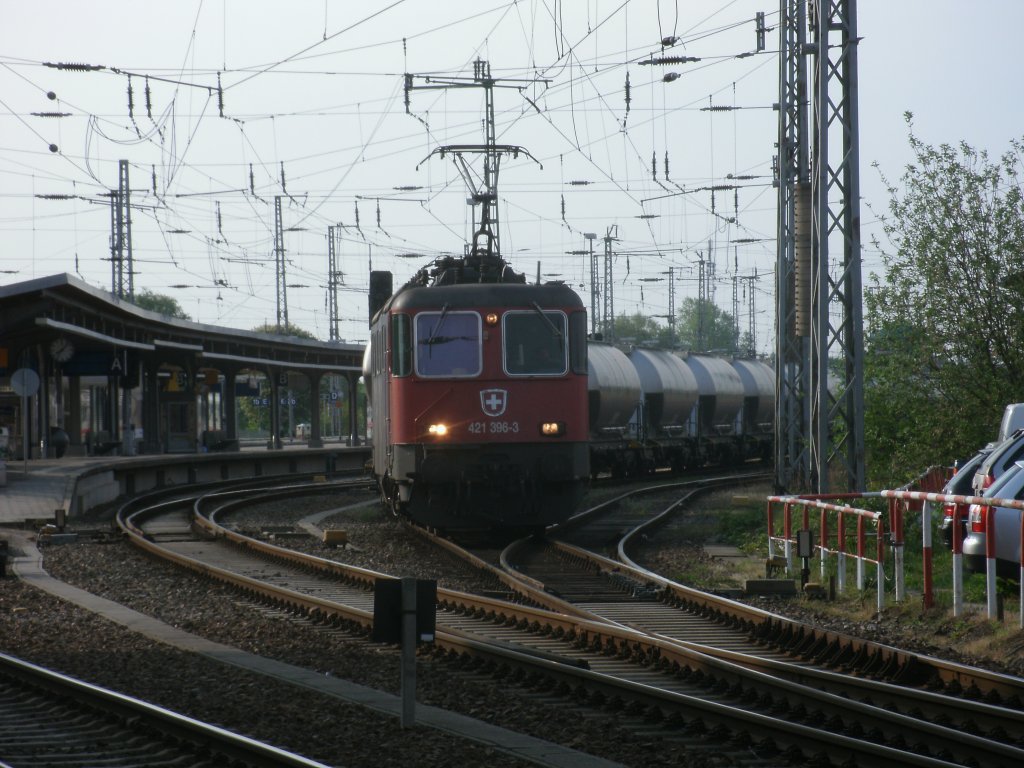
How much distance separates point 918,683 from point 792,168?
1407 cm

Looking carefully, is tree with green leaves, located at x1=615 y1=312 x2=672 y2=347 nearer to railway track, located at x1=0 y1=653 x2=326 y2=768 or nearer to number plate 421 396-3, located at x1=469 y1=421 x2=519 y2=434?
number plate 421 396-3, located at x1=469 y1=421 x2=519 y2=434

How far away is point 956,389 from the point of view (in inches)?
787

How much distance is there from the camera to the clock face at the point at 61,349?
3434cm

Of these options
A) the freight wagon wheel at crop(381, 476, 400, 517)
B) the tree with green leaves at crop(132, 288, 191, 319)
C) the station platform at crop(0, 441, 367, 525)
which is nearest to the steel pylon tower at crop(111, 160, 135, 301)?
the station platform at crop(0, 441, 367, 525)

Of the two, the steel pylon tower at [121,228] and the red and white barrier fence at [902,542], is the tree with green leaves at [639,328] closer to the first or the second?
the steel pylon tower at [121,228]

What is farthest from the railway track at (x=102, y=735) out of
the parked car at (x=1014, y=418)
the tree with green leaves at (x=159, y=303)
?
the tree with green leaves at (x=159, y=303)

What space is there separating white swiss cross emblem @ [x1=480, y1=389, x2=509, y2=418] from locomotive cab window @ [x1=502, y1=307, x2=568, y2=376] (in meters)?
0.41

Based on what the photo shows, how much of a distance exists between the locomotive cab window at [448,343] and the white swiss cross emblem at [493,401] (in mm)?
283

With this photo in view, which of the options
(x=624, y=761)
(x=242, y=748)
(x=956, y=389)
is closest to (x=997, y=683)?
(x=624, y=761)

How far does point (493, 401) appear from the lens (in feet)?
55.1

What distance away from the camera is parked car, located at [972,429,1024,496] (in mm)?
13648

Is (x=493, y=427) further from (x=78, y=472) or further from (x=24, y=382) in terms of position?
(x=78, y=472)

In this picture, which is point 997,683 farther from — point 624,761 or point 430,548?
point 430,548

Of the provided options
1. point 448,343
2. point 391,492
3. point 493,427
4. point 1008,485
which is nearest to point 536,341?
point 448,343
